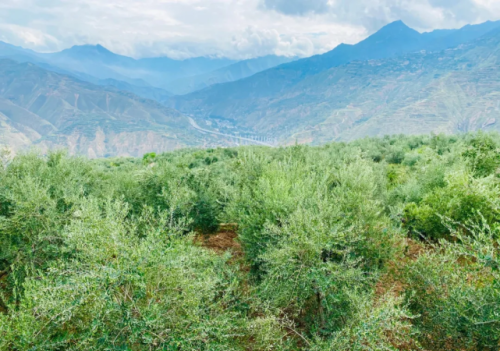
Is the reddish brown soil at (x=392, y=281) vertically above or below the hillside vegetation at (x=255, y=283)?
below

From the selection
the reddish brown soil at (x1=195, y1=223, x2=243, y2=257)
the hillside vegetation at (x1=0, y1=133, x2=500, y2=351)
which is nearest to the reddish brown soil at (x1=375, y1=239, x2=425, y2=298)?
the hillside vegetation at (x1=0, y1=133, x2=500, y2=351)

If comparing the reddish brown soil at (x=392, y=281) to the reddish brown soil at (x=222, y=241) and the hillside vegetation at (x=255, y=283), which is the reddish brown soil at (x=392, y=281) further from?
the reddish brown soil at (x=222, y=241)

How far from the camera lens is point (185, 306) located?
14.9 feet

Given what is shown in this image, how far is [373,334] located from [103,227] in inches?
187

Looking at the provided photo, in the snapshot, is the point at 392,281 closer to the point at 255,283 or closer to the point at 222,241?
the point at 255,283

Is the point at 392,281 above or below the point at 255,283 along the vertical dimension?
below

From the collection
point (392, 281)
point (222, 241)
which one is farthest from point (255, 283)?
point (222, 241)

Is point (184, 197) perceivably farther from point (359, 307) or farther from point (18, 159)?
point (18, 159)

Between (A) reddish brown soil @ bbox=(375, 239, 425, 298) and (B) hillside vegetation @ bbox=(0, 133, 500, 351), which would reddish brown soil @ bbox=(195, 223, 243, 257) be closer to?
(B) hillside vegetation @ bbox=(0, 133, 500, 351)

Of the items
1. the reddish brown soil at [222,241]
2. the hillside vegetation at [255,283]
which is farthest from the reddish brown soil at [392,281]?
the reddish brown soil at [222,241]

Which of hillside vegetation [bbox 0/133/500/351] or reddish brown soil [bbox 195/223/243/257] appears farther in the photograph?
reddish brown soil [bbox 195/223/243/257]

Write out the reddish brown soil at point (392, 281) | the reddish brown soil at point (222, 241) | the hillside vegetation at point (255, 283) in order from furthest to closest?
the reddish brown soil at point (222, 241) < the reddish brown soil at point (392, 281) < the hillside vegetation at point (255, 283)

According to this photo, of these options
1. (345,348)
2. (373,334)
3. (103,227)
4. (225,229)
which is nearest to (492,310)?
(373,334)

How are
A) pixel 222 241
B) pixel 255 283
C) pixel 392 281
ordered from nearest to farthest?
1. pixel 255 283
2. pixel 392 281
3. pixel 222 241
